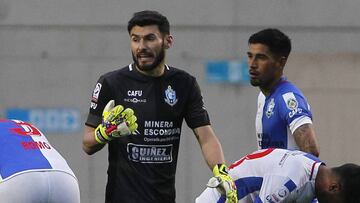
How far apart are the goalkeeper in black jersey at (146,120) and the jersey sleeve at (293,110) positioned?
0.52 metres

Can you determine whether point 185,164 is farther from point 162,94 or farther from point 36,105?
point 162,94

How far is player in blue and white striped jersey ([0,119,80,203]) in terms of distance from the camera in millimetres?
5488

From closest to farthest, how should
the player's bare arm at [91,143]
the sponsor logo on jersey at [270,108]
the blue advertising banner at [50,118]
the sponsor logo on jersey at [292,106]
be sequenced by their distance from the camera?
1. the player's bare arm at [91,143]
2. the sponsor logo on jersey at [292,106]
3. the sponsor logo on jersey at [270,108]
4. the blue advertising banner at [50,118]

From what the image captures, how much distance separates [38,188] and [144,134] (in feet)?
3.84

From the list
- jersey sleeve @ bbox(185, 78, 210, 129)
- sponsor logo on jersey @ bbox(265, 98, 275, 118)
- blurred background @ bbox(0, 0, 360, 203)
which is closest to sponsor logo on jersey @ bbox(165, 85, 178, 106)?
jersey sleeve @ bbox(185, 78, 210, 129)

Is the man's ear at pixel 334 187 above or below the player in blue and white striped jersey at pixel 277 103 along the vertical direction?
below

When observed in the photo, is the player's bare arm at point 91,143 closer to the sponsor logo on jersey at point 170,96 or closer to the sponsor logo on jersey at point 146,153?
the sponsor logo on jersey at point 146,153

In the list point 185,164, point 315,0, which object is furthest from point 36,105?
point 315,0

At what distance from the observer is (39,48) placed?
40.8 feet

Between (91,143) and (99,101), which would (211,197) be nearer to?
(91,143)

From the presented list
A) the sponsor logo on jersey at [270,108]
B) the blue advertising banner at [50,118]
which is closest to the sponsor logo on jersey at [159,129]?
the sponsor logo on jersey at [270,108]

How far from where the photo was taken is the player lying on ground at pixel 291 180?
5.76 m

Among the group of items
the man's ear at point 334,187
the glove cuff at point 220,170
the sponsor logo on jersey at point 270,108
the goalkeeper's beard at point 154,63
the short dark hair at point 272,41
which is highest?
the short dark hair at point 272,41

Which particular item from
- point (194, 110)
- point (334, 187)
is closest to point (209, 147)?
point (194, 110)
